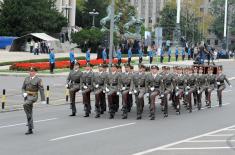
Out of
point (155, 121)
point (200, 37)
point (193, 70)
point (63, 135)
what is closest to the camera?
point (63, 135)

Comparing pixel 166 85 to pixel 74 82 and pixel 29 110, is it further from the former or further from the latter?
pixel 29 110

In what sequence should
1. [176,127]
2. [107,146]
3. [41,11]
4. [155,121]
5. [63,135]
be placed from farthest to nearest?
[41,11] < [155,121] < [176,127] < [63,135] < [107,146]

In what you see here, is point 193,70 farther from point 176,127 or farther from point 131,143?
point 131,143

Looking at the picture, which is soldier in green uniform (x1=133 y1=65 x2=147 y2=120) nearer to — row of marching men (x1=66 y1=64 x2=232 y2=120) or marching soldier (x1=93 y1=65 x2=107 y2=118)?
row of marching men (x1=66 y1=64 x2=232 y2=120)

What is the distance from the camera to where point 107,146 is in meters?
17.8

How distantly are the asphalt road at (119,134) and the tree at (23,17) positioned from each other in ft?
193

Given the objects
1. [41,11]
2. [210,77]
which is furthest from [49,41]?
[210,77]

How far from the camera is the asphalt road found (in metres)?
17.2

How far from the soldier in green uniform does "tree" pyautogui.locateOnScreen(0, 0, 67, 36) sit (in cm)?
6193

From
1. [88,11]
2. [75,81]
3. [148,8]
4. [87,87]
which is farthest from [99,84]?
[148,8]

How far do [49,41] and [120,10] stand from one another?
28.1m

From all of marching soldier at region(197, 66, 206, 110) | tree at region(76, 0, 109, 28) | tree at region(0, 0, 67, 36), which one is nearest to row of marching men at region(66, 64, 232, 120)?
marching soldier at region(197, 66, 206, 110)

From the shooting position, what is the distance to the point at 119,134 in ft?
67.5

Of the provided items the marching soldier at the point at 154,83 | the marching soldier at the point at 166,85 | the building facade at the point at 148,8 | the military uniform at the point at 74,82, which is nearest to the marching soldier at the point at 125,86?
the marching soldier at the point at 154,83
